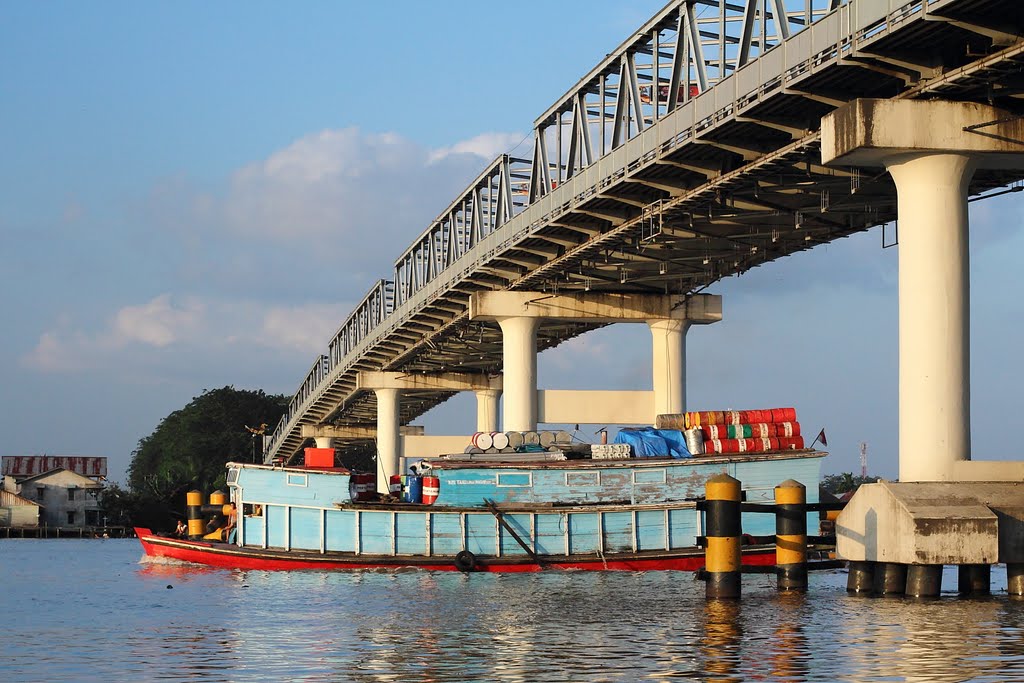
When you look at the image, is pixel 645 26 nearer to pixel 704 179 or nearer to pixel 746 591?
pixel 704 179

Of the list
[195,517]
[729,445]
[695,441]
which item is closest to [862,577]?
[729,445]

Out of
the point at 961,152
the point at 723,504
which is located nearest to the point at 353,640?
the point at 723,504

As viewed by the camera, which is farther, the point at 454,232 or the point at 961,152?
the point at 454,232

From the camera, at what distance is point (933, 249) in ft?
110

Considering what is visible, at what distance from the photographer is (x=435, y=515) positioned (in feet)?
165

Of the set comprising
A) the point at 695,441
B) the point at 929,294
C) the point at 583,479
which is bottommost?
the point at 583,479

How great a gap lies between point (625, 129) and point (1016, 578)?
872 inches

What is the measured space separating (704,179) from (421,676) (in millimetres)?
27945

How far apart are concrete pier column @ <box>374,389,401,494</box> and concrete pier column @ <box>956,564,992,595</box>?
7056 cm

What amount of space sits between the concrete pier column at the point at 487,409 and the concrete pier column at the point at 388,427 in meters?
5.52

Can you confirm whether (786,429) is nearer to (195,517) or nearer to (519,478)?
(519,478)

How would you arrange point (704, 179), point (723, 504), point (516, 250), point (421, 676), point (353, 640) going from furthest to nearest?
point (516, 250)
point (704, 179)
point (723, 504)
point (353, 640)
point (421, 676)

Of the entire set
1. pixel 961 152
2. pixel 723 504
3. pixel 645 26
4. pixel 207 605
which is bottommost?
pixel 207 605

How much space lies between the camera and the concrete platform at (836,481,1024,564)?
102 feet
